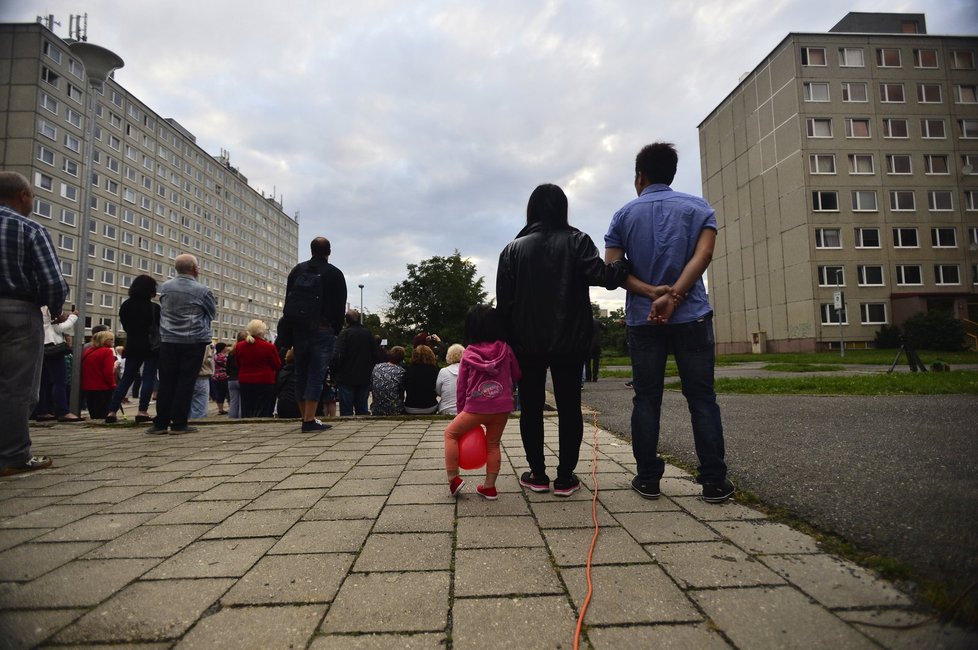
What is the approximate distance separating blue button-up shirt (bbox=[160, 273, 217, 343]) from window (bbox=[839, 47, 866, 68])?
148 ft

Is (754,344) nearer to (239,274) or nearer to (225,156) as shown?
(239,274)

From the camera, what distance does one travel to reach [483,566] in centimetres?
195

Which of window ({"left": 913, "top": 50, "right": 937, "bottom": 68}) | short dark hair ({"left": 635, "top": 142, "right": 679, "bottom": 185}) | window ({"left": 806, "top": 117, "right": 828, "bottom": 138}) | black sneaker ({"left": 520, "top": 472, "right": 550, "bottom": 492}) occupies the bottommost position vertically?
black sneaker ({"left": 520, "top": 472, "right": 550, "bottom": 492})

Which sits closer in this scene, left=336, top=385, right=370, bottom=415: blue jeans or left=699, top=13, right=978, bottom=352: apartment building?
left=336, top=385, right=370, bottom=415: blue jeans

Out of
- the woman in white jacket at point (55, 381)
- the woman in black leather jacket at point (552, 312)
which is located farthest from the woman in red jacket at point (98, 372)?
the woman in black leather jacket at point (552, 312)

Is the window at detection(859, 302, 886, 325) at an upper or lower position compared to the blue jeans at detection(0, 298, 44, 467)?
upper

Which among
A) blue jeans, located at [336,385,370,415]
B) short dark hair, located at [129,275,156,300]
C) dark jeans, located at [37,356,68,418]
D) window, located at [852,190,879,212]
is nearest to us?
short dark hair, located at [129,275,156,300]

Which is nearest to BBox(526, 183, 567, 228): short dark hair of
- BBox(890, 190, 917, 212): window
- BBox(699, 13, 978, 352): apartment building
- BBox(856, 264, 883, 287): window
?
BBox(699, 13, 978, 352): apartment building

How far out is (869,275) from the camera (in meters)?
34.6

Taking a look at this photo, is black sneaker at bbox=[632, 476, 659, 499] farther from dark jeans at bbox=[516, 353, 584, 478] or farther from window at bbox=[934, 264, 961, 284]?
window at bbox=[934, 264, 961, 284]

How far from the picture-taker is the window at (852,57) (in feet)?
116

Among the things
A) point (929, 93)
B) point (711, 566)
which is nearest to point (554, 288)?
point (711, 566)

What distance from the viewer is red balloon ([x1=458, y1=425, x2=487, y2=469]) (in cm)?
307

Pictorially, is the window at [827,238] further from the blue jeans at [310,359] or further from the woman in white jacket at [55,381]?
the woman in white jacket at [55,381]
